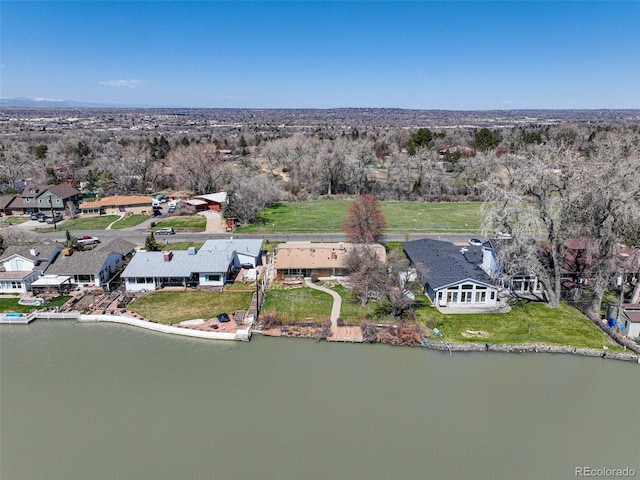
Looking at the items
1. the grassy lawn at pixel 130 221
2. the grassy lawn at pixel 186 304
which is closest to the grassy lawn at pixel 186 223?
the grassy lawn at pixel 130 221

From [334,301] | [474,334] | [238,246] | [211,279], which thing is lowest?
[474,334]

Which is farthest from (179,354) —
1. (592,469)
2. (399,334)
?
(592,469)

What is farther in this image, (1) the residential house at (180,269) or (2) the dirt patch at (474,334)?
(1) the residential house at (180,269)

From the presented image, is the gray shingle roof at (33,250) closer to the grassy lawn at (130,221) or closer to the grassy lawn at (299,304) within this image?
the grassy lawn at (130,221)

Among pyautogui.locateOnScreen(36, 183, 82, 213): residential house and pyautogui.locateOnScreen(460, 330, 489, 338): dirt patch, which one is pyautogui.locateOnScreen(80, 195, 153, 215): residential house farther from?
pyautogui.locateOnScreen(460, 330, 489, 338): dirt patch

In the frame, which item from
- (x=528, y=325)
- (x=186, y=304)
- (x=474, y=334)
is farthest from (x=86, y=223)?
(x=528, y=325)

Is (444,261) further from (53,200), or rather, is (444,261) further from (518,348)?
(53,200)
